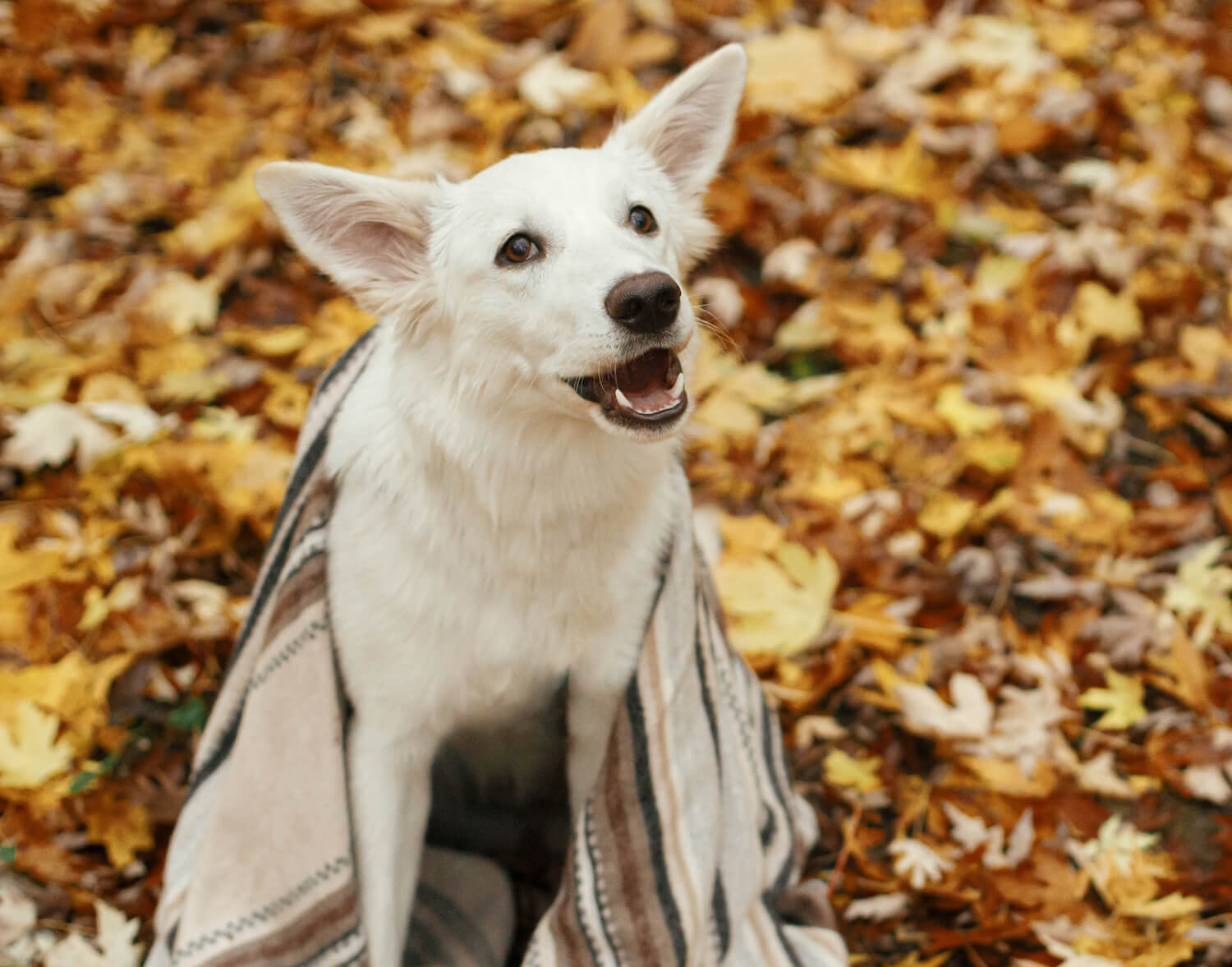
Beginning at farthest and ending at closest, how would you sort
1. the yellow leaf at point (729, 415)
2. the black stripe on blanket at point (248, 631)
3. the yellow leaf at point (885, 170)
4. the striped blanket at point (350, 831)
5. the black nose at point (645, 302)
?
1. the yellow leaf at point (885, 170)
2. the yellow leaf at point (729, 415)
3. the black stripe on blanket at point (248, 631)
4. the striped blanket at point (350, 831)
5. the black nose at point (645, 302)

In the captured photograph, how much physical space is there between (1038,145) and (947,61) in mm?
613

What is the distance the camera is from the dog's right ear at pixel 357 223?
1864 millimetres

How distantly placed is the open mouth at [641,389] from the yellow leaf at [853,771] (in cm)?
133

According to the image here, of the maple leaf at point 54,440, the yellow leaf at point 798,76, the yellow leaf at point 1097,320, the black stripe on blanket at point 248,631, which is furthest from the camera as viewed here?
the yellow leaf at point 798,76

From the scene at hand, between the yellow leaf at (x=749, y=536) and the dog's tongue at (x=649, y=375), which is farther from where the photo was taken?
the yellow leaf at (x=749, y=536)

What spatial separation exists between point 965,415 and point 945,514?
430mm

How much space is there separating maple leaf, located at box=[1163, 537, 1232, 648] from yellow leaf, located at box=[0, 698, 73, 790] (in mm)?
2924

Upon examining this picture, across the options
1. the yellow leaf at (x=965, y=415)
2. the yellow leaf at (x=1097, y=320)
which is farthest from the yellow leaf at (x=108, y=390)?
the yellow leaf at (x=1097, y=320)

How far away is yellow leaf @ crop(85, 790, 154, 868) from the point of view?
251 centimetres

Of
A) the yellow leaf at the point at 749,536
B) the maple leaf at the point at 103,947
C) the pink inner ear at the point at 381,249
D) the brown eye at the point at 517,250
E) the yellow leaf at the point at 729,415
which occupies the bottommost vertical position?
the maple leaf at the point at 103,947

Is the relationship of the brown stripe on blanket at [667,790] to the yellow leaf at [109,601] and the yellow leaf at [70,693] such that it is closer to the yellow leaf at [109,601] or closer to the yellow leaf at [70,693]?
the yellow leaf at [70,693]

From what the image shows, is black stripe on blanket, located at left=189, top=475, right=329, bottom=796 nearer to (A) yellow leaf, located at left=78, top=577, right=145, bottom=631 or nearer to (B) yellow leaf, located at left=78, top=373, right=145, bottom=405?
(A) yellow leaf, located at left=78, top=577, right=145, bottom=631

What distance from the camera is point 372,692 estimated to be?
203 cm

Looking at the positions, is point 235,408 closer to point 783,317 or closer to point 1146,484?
point 783,317
